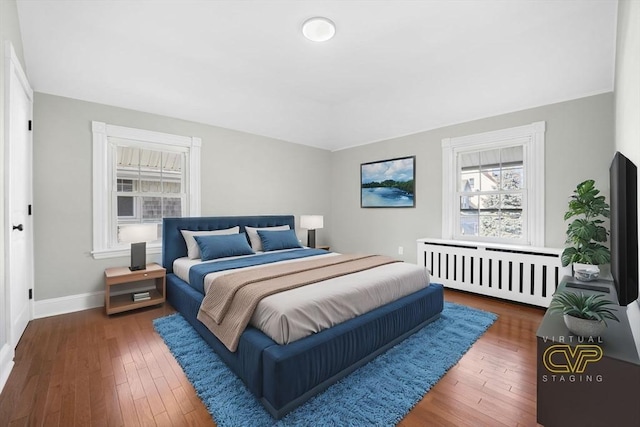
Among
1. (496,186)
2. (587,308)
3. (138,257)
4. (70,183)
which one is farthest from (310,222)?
(587,308)

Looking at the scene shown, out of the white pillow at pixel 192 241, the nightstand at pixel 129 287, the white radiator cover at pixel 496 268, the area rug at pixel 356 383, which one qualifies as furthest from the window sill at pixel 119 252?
the white radiator cover at pixel 496 268

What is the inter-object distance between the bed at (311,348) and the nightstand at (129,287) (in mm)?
508

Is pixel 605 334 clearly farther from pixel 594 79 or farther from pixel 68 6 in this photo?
pixel 68 6

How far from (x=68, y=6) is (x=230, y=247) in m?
2.67

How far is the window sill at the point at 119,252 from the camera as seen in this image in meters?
3.38

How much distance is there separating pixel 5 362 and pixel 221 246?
1.93 m

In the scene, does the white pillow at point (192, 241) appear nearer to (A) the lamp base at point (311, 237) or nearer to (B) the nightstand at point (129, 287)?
(B) the nightstand at point (129, 287)

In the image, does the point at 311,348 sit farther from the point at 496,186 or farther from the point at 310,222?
the point at 496,186

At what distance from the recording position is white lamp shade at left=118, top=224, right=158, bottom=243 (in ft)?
10.4

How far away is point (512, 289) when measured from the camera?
346 centimetres

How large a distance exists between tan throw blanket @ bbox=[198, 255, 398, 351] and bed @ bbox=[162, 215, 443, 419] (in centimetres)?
11

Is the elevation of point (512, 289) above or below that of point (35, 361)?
above

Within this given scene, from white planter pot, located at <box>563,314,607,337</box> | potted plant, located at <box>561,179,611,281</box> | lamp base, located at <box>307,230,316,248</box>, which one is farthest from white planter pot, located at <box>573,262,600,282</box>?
lamp base, located at <box>307,230,316,248</box>

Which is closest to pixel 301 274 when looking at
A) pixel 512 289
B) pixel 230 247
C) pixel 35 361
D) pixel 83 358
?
pixel 230 247
